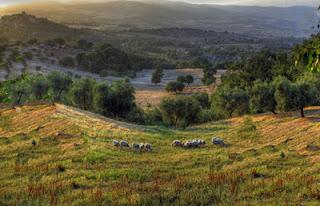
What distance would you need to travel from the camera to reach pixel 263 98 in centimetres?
5556

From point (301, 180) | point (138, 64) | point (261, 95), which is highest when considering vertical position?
point (301, 180)

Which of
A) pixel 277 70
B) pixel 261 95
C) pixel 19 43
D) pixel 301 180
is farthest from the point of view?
pixel 19 43

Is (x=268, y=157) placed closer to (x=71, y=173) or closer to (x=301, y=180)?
(x=301, y=180)

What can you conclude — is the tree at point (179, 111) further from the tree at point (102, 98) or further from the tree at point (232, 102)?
the tree at point (102, 98)

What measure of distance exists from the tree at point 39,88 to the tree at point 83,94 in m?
6.15

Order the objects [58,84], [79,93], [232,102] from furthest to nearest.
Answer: [58,84] → [79,93] → [232,102]

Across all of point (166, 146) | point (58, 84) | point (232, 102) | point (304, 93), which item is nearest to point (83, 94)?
point (58, 84)

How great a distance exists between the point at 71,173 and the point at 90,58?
13280cm

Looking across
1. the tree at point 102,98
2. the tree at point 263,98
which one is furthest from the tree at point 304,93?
the tree at point 102,98

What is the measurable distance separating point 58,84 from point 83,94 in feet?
30.2

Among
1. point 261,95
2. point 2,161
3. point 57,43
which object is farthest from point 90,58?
point 2,161

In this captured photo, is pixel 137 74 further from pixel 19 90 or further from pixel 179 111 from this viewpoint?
pixel 179 111

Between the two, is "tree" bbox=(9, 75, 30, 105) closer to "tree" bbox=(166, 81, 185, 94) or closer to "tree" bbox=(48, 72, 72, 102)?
"tree" bbox=(48, 72, 72, 102)

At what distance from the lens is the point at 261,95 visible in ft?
183
